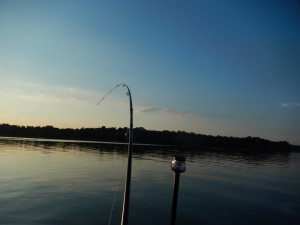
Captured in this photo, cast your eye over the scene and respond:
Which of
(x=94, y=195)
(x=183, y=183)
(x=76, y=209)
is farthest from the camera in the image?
(x=183, y=183)

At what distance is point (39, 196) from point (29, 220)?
884cm

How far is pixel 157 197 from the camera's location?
3516cm

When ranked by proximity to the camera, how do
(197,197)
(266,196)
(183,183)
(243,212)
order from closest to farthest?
(243,212), (197,197), (266,196), (183,183)

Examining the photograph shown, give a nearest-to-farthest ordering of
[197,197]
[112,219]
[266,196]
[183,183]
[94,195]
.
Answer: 1. [112,219]
2. [94,195]
3. [197,197]
4. [266,196]
5. [183,183]

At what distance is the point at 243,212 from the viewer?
1230 inches

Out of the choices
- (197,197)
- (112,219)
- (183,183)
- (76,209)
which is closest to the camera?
(112,219)

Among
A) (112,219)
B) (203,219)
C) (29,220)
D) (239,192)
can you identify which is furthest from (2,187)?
(239,192)

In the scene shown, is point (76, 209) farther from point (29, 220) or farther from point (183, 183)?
point (183, 183)

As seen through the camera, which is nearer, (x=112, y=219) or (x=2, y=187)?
(x=112, y=219)

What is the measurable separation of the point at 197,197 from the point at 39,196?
18.9 meters

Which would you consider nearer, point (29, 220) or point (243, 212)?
point (29, 220)

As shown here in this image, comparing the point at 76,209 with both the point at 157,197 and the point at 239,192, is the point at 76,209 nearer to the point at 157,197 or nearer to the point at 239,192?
the point at 157,197

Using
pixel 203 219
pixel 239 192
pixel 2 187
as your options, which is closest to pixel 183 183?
pixel 239 192

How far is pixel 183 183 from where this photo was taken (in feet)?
156
